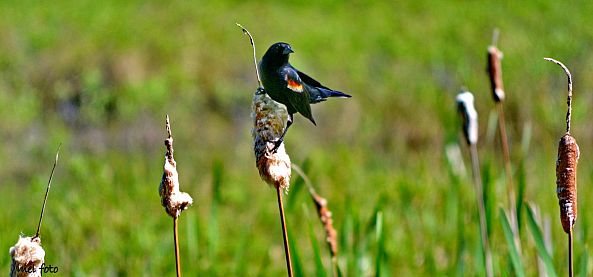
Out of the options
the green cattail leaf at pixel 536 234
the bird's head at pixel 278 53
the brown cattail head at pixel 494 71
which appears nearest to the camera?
the bird's head at pixel 278 53

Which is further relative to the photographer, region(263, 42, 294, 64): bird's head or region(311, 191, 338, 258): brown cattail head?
region(311, 191, 338, 258): brown cattail head

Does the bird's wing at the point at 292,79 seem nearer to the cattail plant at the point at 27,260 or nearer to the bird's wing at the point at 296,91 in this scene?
the bird's wing at the point at 296,91

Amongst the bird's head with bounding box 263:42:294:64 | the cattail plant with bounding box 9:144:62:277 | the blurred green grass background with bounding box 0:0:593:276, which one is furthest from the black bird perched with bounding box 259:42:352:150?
the blurred green grass background with bounding box 0:0:593:276

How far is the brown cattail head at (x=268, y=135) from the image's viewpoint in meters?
0.70

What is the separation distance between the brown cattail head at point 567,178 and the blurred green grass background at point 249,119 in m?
1.26

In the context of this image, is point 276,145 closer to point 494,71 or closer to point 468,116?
point 468,116

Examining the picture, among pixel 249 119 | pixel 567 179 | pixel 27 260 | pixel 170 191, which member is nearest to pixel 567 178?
pixel 567 179

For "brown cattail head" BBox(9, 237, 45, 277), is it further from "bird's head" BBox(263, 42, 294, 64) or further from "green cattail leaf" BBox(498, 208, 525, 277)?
"green cattail leaf" BBox(498, 208, 525, 277)

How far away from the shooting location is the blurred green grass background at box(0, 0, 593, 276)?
2701 millimetres

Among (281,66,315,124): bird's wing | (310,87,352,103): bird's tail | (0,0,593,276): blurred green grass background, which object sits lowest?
(281,66,315,124): bird's wing

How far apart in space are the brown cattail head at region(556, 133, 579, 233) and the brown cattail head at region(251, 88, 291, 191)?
0.22 m

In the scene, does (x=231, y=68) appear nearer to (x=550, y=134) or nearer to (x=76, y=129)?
(x=76, y=129)

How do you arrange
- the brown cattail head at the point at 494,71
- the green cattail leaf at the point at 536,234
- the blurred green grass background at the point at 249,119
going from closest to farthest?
1. the green cattail leaf at the point at 536,234
2. the brown cattail head at the point at 494,71
3. the blurred green grass background at the point at 249,119

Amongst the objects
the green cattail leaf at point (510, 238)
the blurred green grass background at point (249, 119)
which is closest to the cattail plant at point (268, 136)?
the green cattail leaf at point (510, 238)
